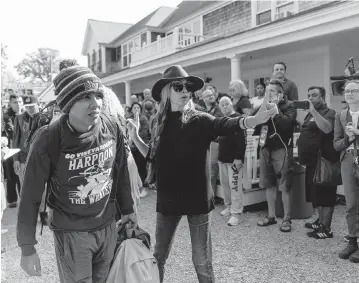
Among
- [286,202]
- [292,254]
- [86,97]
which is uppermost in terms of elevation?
[86,97]

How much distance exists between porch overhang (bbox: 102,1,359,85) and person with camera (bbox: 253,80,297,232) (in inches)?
118

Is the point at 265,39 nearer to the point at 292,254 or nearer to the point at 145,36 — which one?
the point at 292,254

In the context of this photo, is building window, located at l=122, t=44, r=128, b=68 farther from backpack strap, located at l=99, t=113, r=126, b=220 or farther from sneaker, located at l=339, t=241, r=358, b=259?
backpack strap, located at l=99, t=113, r=126, b=220

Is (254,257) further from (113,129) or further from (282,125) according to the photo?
(113,129)

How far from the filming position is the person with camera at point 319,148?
445 centimetres

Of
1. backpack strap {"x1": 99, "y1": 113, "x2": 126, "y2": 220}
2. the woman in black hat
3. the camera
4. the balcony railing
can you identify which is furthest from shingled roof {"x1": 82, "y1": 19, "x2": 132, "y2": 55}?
backpack strap {"x1": 99, "y1": 113, "x2": 126, "y2": 220}

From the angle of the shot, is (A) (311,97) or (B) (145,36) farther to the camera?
(B) (145,36)

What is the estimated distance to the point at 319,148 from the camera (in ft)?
15.1

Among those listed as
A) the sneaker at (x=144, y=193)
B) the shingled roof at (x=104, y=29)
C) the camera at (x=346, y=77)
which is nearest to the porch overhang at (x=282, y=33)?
the camera at (x=346, y=77)

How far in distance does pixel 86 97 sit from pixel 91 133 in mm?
209

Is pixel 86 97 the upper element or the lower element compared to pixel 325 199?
upper

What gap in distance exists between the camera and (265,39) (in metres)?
8.73

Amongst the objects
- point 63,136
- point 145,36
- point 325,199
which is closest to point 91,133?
point 63,136

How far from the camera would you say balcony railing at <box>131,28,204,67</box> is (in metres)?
16.2
